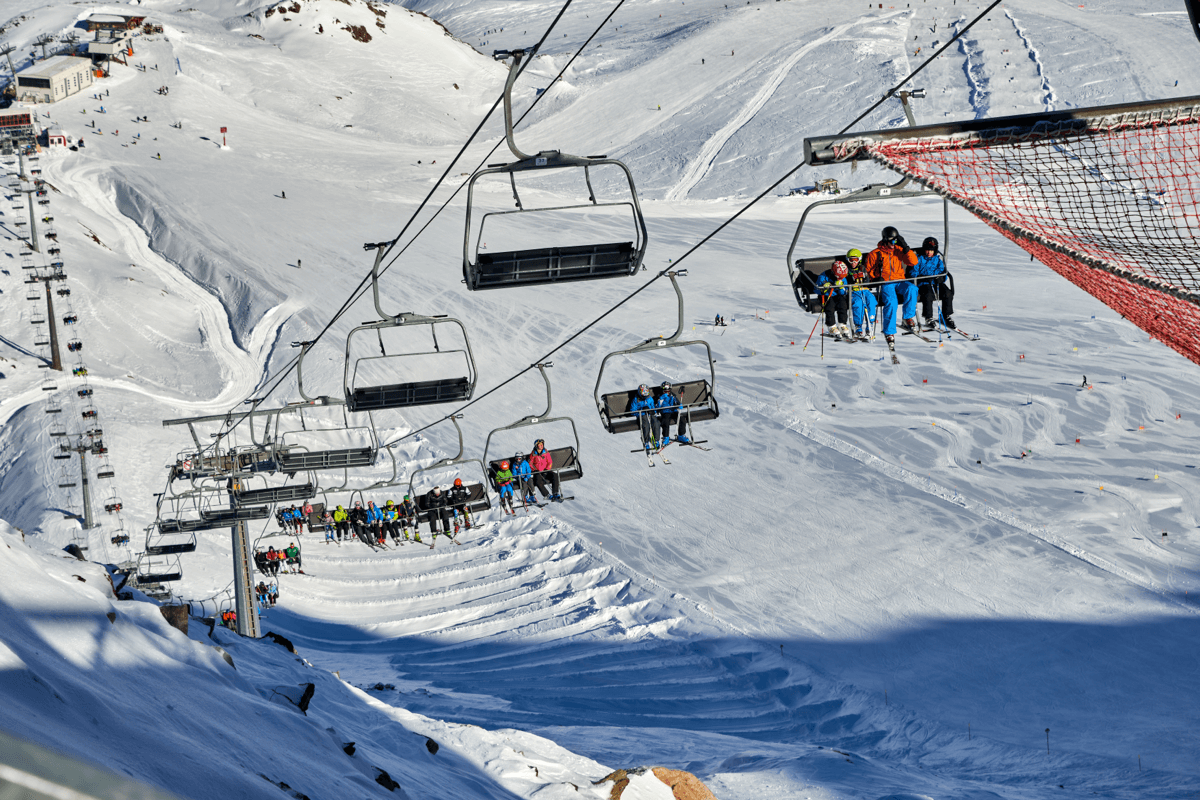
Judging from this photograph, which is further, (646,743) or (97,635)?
(646,743)

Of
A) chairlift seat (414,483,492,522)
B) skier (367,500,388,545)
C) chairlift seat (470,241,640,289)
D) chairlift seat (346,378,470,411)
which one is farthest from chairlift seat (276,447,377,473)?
chairlift seat (470,241,640,289)

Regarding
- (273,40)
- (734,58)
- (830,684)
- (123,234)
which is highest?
(273,40)

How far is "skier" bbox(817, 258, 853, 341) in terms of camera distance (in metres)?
7.42

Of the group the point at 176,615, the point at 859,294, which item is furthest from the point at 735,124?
the point at 859,294

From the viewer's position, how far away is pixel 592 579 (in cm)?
2052

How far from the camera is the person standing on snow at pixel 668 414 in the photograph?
987cm

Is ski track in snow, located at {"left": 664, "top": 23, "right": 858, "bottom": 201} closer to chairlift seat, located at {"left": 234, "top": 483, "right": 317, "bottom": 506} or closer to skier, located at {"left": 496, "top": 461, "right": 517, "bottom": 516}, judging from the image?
chairlift seat, located at {"left": 234, "top": 483, "right": 317, "bottom": 506}

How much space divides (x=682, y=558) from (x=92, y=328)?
20896 millimetres

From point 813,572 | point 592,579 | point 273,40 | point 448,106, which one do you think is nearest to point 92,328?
point 592,579

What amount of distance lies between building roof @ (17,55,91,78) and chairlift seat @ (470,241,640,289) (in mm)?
56824

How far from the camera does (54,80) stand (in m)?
53.3

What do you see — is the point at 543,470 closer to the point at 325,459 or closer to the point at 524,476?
the point at 524,476

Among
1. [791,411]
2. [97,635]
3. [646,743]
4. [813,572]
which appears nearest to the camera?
[97,635]

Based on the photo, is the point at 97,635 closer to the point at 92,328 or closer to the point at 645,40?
the point at 92,328
